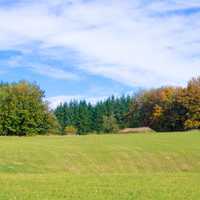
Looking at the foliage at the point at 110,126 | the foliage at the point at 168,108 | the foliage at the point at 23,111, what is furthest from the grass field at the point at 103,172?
the foliage at the point at 110,126

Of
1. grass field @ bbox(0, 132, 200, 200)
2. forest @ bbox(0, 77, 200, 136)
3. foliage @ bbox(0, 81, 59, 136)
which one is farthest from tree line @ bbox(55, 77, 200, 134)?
grass field @ bbox(0, 132, 200, 200)

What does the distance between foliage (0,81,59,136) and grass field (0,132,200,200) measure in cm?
5606

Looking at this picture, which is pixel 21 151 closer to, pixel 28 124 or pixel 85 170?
pixel 85 170

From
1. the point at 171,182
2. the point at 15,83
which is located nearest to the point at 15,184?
the point at 171,182

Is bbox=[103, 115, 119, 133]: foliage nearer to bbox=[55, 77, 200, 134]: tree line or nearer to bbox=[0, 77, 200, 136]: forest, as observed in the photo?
bbox=[55, 77, 200, 134]: tree line

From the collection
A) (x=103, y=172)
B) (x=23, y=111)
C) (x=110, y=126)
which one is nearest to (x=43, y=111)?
(x=23, y=111)

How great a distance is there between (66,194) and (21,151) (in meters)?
24.9

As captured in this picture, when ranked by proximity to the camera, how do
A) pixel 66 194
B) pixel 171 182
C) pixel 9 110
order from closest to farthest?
pixel 66 194 < pixel 171 182 < pixel 9 110

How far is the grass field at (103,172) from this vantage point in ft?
71.4

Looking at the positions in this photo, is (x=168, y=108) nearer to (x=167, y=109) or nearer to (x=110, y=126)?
(x=167, y=109)

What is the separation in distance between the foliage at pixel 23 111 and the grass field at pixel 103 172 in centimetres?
5606

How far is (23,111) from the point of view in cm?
11488

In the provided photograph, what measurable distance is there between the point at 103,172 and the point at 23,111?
75888 millimetres

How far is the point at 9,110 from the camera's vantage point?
115 metres
